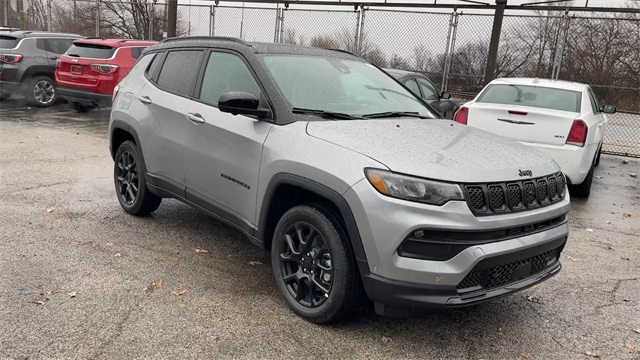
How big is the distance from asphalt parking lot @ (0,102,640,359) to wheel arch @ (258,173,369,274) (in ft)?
1.69

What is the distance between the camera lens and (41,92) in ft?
42.1

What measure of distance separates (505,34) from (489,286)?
10.8 m

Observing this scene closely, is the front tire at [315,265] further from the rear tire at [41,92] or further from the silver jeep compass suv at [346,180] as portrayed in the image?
the rear tire at [41,92]

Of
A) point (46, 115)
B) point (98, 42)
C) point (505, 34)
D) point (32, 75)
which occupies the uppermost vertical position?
point (505, 34)

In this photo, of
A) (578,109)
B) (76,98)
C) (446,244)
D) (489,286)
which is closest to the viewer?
(446,244)

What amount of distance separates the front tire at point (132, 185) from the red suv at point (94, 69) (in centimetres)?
606

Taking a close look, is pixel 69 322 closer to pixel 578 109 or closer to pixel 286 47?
pixel 286 47

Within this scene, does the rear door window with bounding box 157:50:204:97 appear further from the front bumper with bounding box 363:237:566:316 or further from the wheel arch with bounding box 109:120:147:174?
the front bumper with bounding box 363:237:566:316

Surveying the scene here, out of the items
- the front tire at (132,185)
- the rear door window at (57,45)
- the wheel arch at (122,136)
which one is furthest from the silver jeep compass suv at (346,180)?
the rear door window at (57,45)

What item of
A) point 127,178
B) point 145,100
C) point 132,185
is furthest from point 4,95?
point 145,100

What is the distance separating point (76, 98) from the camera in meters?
11.3

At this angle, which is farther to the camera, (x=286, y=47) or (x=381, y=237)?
(x=286, y=47)

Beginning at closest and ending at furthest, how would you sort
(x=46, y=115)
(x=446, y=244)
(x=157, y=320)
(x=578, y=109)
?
(x=446, y=244) → (x=157, y=320) → (x=578, y=109) → (x=46, y=115)

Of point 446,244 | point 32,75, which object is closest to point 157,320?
point 446,244
